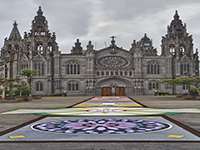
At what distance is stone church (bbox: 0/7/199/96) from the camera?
84.4 m

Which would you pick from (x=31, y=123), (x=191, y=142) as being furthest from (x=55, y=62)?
(x=191, y=142)

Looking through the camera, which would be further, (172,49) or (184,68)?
(172,49)

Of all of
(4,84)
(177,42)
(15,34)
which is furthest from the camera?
(15,34)

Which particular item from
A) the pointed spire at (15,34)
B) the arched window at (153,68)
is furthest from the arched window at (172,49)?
the pointed spire at (15,34)

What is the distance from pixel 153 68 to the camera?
86.2 metres

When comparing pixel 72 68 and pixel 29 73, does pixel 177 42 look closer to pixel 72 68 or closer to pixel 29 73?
pixel 72 68

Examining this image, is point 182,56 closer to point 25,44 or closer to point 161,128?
point 25,44

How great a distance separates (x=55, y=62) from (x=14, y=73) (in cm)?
1163

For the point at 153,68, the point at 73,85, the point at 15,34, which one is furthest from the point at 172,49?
the point at 15,34

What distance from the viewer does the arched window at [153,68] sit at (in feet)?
282

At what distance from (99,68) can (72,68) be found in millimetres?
7137

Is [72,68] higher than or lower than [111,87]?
higher

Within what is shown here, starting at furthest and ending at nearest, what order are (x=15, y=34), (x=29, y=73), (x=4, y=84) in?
(x=15, y=34)
(x=29, y=73)
(x=4, y=84)

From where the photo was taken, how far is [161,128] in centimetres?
1327
